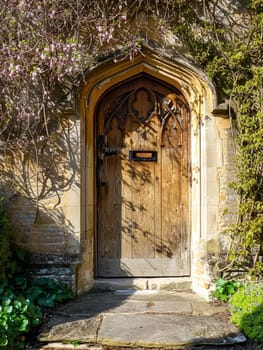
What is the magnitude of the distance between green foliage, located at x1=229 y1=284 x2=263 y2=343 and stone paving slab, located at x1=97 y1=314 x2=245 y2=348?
0.10 m

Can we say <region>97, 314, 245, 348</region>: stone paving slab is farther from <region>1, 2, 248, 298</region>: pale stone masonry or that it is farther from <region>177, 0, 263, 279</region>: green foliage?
<region>177, 0, 263, 279</region>: green foliage

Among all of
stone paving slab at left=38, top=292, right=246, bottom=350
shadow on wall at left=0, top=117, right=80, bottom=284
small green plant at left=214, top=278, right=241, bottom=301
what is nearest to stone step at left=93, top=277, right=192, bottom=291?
stone paving slab at left=38, top=292, right=246, bottom=350

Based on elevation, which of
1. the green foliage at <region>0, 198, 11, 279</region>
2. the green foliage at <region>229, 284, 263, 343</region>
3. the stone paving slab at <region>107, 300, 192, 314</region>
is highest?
the green foliage at <region>0, 198, 11, 279</region>

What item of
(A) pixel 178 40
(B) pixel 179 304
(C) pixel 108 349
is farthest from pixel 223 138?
(C) pixel 108 349

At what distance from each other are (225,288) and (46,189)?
2.40 meters

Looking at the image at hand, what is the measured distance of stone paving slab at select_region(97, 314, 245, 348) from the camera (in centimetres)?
331

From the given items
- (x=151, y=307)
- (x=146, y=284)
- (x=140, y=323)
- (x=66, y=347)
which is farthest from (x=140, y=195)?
(x=66, y=347)

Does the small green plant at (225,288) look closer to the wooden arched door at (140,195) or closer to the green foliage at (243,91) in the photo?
the green foliage at (243,91)

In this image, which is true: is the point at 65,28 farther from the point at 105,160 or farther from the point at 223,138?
the point at 223,138

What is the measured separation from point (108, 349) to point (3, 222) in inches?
65.8

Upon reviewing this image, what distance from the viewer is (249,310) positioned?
3.67 m

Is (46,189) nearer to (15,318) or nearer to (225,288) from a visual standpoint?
(15,318)

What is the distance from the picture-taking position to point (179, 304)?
4188 millimetres

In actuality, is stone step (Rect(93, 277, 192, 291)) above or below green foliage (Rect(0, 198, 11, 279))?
below
